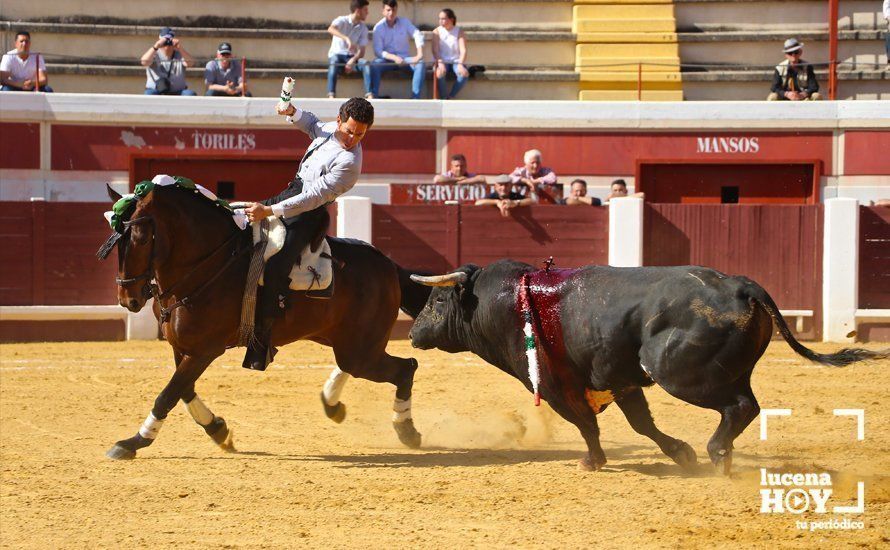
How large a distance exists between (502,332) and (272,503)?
1.67 meters

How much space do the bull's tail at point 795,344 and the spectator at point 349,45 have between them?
10467 millimetres

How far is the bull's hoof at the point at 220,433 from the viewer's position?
747 centimetres

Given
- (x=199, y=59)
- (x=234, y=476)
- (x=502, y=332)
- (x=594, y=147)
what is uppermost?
(x=199, y=59)

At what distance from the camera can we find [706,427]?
27.4 ft

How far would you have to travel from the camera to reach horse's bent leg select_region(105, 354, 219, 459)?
281 inches

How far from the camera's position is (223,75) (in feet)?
53.2

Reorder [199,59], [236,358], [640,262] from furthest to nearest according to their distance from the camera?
[199,59] → [640,262] → [236,358]

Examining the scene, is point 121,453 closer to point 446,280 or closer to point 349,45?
point 446,280

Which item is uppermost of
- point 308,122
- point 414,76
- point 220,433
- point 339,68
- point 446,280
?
point 339,68

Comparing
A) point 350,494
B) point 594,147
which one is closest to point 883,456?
point 350,494

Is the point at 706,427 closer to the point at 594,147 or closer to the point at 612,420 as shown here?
the point at 612,420

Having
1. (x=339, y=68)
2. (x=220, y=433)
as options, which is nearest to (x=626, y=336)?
(x=220, y=433)

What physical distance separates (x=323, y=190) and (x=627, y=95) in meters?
11.0

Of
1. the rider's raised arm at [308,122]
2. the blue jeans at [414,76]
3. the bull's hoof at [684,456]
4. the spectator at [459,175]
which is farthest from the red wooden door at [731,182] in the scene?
the bull's hoof at [684,456]
